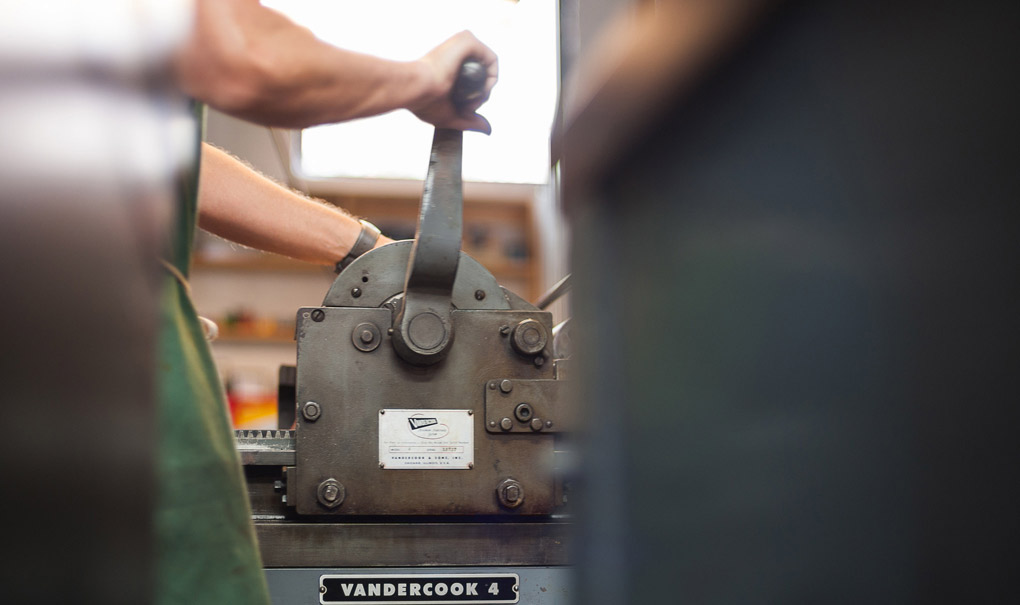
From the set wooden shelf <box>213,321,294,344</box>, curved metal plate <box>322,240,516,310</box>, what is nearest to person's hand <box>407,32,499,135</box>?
curved metal plate <box>322,240,516,310</box>

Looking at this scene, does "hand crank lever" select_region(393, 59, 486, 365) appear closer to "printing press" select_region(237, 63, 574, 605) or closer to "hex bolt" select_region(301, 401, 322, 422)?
"printing press" select_region(237, 63, 574, 605)

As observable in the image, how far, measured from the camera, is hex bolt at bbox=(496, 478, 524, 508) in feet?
3.53

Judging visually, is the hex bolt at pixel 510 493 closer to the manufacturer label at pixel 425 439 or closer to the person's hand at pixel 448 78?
the manufacturer label at pixel 425 439

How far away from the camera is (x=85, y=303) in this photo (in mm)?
525

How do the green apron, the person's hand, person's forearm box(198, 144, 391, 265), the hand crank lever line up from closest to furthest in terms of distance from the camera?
the green apron, the person's hand, the hand crank lever, person's forearm box(198, 144, 391, 265)

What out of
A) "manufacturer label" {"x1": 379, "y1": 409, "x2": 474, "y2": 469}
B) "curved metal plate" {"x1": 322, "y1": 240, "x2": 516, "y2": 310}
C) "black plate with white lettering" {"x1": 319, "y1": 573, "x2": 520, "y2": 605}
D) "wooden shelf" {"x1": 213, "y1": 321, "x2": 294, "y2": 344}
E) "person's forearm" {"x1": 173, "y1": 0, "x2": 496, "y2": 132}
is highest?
"wooden shelf" {"x1": 213, "y1": 321, "x2": 294, "y2": 344}

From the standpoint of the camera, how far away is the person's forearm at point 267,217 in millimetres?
1360

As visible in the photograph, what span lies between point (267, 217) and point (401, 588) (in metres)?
0.70

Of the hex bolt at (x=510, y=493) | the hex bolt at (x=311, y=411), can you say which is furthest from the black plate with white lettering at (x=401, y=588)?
the hex bolt at (x=311, y=411)

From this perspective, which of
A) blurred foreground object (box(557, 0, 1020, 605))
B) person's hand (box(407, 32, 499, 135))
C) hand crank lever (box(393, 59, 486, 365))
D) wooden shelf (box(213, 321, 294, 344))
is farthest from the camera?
wooden shelf (box(213, 321, 294, 344))

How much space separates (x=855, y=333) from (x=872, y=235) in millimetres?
64

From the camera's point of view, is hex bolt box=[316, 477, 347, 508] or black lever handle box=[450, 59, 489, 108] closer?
black lever handle box=[450, 59, 489, 108]

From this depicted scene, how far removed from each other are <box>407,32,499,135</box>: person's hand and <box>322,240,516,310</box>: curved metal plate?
1.13 ft

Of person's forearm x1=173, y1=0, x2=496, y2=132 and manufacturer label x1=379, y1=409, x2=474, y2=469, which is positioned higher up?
person's forearm x1=173, y1=0, x2=496, y2=132
